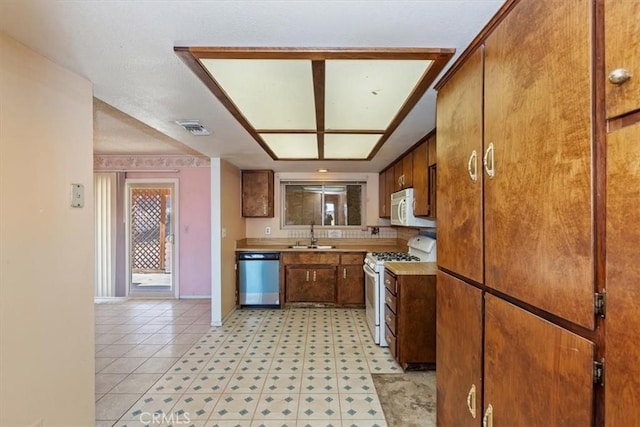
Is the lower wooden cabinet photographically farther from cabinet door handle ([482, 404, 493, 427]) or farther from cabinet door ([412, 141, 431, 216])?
cabinet door ([412, 141, 431, 216])

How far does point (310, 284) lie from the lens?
180 inches

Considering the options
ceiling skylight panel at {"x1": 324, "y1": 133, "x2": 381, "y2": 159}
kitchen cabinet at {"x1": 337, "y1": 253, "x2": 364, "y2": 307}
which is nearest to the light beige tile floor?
kitchen cabinet at {"x1": 337, "y1": 253, "x2": 364, "y2": 307}

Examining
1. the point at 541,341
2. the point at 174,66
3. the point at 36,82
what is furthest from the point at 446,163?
the point at 36,82

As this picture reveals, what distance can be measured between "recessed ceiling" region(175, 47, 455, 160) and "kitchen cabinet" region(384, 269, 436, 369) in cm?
138

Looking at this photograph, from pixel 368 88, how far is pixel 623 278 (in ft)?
4.98

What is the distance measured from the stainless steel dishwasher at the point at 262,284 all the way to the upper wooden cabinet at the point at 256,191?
827 mm

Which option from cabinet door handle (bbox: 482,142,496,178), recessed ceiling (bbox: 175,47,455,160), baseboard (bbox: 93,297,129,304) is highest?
recessed ceiling (bbox: 175,47,455,160)

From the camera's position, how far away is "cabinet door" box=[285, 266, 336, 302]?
4.57 meters

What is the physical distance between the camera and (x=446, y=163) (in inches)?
62.1

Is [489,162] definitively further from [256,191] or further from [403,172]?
[256,191]

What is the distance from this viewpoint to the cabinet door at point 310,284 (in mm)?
4574

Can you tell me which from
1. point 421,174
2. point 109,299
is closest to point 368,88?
point 421,174

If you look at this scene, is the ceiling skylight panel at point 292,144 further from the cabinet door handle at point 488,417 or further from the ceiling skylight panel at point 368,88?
the cabinet door handle at point 488,417

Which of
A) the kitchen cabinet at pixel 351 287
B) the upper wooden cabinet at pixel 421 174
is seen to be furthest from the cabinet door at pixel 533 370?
the kitchen cabinet at pixel 351 287
